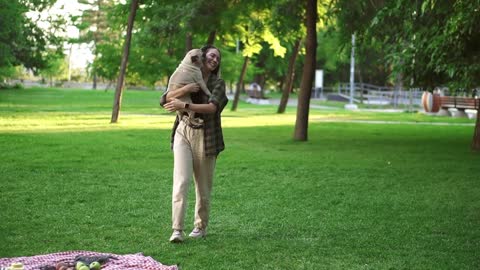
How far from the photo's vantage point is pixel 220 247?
23.8 feet

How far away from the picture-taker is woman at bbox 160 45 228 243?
287 inches

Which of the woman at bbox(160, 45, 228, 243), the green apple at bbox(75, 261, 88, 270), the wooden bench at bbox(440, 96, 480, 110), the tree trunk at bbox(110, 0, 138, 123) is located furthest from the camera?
the wooden bench at bbox(440, 96, 480, 110)

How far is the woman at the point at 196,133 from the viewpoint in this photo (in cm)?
728

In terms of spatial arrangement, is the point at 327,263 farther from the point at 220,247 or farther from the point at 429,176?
the point at 429,176

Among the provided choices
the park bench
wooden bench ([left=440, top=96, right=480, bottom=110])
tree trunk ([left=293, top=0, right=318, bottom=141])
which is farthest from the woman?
the park bench

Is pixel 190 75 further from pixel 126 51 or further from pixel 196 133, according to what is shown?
pixel 126 51

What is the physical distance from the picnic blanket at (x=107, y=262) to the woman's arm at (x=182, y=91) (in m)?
1.61

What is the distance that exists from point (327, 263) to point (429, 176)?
693 centimetres

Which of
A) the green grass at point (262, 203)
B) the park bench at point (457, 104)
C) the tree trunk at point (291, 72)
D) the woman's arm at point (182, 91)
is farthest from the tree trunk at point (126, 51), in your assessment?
the park bench at point (457, 104)

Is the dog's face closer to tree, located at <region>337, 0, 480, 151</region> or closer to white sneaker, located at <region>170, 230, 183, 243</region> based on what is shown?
white sneaker, located at <region>170, 230, 183, 243</region>

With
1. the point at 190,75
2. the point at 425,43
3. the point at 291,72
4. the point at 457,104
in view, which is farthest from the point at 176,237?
the point at 457,104

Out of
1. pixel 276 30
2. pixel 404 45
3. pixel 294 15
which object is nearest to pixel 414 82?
pixel 404 45

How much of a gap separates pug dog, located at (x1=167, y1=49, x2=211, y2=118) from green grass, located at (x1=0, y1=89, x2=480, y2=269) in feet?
4.91

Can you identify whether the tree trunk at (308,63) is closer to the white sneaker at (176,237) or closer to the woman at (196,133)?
the woman at (196,133)
